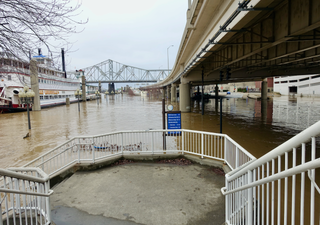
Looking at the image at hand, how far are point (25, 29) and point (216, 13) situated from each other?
7706 mm

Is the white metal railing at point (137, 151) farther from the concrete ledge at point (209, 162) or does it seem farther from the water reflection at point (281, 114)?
the water reflection at point (281, 114)

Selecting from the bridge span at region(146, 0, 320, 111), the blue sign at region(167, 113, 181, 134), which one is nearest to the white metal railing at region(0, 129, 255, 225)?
the blue sign at region(167, 113, 181, 134)

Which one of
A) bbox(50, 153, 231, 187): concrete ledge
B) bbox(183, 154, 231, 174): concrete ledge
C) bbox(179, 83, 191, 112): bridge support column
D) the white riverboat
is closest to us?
bbox(183, 154, 231, 174): concrete ledge

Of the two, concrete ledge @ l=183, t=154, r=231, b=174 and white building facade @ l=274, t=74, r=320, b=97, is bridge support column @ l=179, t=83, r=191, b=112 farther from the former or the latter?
white building facade @ l=274, t=74, r=320, b=97

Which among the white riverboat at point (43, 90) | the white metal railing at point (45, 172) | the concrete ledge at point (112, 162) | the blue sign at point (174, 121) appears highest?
the white riverboat at point (43, 90)

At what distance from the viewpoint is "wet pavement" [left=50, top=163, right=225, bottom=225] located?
455 cm

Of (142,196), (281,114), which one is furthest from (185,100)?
(142,196)

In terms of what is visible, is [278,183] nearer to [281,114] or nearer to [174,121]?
[174,121]

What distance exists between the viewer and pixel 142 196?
541 centimetres

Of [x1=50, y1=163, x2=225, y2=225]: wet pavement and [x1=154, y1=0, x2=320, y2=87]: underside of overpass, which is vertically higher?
[x1=154, y1=0, x2=320, y2=87]: underside of overpass

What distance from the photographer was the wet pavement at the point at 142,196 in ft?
14.9

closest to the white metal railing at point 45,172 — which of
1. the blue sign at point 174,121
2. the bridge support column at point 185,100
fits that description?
the blue sign at point 174,121

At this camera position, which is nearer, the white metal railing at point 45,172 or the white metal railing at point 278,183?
the white metal railing at point 278,183

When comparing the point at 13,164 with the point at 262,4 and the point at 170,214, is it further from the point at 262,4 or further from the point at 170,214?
the point at 262,4
